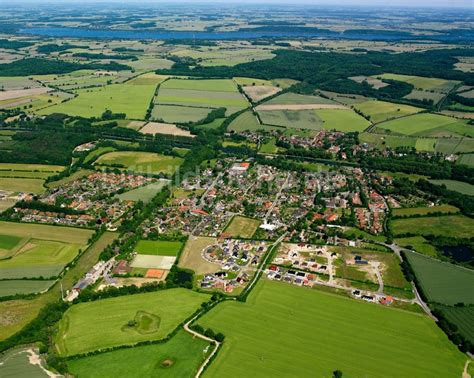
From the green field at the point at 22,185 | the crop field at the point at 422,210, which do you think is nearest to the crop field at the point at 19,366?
the green field at the point at 22,185

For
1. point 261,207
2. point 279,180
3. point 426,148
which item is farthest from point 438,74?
point 261,207

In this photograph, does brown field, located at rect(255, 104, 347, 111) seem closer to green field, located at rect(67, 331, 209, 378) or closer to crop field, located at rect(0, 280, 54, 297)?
crop field, located at rect(0, 280, 54, 297)

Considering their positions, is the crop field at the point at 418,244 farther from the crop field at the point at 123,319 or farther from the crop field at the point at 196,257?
the crop field at the point at 123,319

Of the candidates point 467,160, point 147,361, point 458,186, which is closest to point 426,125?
point 467,160

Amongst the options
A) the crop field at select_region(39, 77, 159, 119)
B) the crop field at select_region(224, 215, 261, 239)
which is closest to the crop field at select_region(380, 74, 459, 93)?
the crop field at select_region(39, 77, 159, 119)

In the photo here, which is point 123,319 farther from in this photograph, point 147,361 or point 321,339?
point 321,339

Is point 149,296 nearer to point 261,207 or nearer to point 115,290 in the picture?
point 115,290
